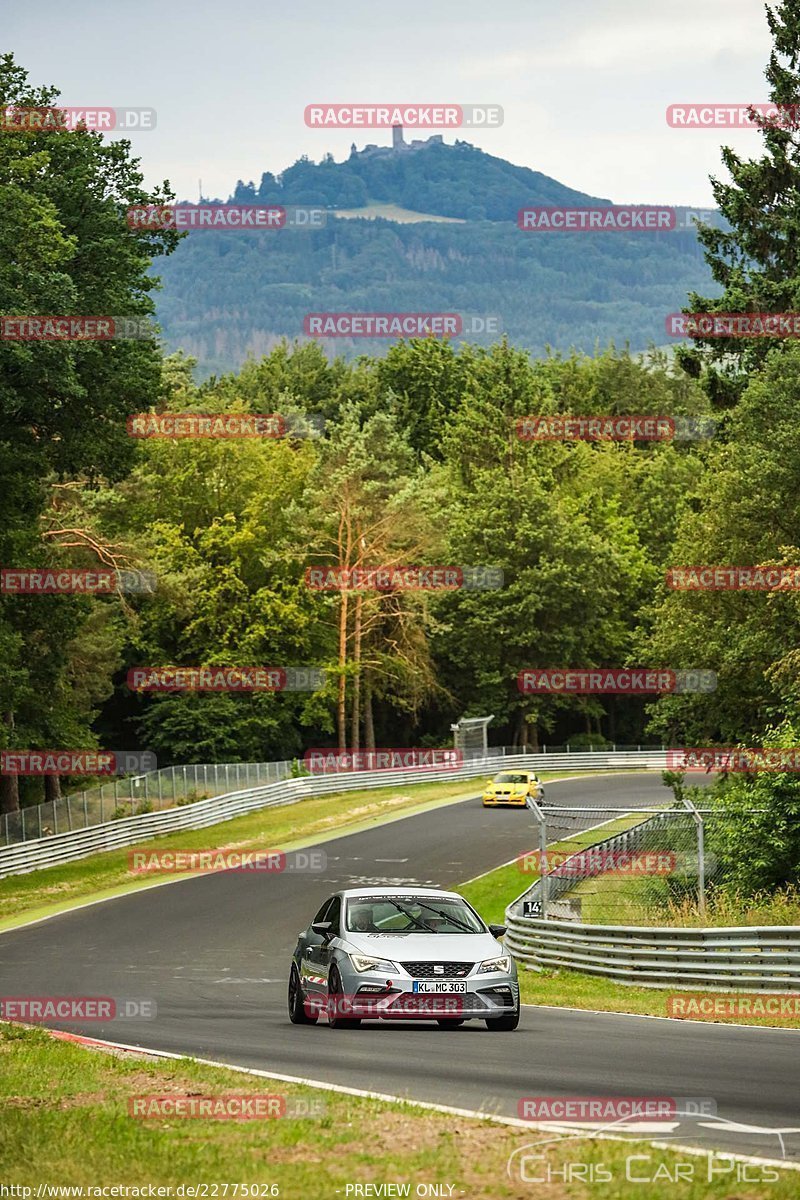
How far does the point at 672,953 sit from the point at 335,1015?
6.45 meters

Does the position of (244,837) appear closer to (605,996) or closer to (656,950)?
(656,950)

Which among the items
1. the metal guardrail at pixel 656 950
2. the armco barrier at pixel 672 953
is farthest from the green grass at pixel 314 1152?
the metal guardrail at pixel 656 950

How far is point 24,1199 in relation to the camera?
7.81 m

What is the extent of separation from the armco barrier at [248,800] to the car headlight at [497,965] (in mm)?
29913

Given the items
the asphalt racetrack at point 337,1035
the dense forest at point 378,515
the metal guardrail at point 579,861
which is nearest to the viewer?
the asphalt racetrack at point 337,1035

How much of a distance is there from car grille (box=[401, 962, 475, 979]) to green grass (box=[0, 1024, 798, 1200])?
15.1 ft

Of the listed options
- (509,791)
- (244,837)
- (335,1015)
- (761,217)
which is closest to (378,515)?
(509,791)

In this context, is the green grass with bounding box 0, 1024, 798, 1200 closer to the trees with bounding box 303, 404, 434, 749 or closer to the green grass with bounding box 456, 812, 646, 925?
the green grass with bounding box 456, 812, 646, 925

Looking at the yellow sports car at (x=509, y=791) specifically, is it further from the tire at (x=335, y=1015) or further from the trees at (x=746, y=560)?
the tire at (x=335, y=1015)

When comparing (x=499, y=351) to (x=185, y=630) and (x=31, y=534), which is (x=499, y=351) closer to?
(x=185, y=630)

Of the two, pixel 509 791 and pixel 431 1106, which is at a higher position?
pixel 431 1106

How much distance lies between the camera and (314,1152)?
8.73 m

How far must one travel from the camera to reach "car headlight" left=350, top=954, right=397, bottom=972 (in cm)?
1587

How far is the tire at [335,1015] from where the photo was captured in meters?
16.2
